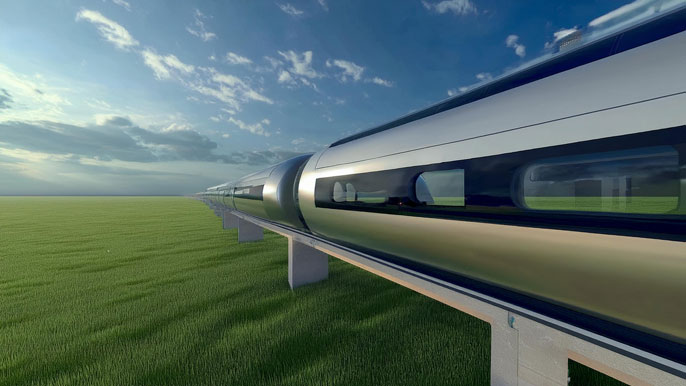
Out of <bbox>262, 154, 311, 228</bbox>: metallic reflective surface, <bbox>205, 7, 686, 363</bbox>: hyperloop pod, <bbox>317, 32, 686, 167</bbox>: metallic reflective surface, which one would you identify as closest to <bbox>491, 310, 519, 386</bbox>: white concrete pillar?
<bbox>205, 7, 686, 363</bbox>: hyperloop pod

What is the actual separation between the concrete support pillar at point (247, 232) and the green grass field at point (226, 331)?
444 cm

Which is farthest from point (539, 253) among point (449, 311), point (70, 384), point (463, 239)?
point (70, 384)

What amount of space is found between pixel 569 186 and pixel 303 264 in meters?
5.20

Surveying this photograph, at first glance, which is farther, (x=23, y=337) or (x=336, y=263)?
(x=336, y=263)

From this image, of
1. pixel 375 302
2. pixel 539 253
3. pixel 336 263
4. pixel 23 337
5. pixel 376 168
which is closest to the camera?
pixel 539 253

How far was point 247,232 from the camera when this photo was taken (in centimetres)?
1256

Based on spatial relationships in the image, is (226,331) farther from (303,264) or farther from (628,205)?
(628,205)

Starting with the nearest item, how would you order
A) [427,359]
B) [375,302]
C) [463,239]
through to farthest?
A: [463,239] → [427,359] → [375,302]

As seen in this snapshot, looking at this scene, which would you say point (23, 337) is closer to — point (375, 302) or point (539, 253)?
point (375, 302)

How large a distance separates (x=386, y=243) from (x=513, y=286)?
1.48m

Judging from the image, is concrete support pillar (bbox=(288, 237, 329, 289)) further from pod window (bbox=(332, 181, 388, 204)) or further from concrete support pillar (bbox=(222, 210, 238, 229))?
concrete support pillar (bbox=(222, 210, 238, 229))

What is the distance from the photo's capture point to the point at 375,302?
5469 mm

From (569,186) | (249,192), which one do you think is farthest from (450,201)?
(249,192)

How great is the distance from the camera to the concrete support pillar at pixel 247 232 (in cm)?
1242
